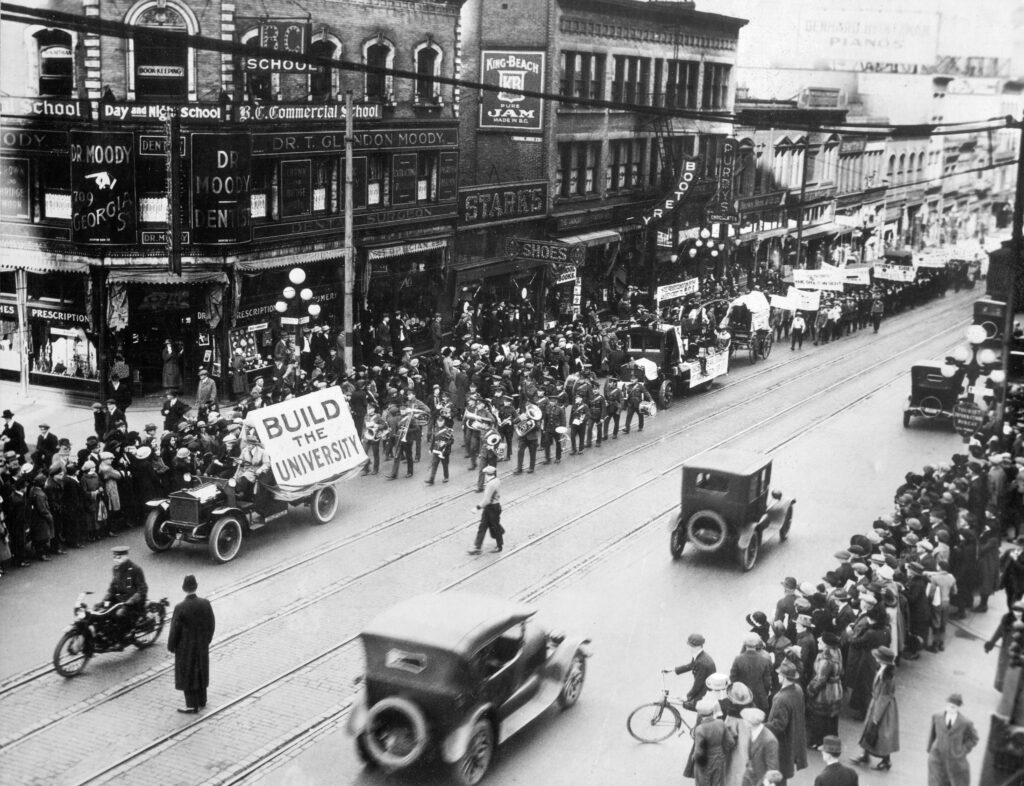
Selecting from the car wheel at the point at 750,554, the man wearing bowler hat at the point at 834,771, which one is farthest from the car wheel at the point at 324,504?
the man wearing bowler hat at the point at 834,771

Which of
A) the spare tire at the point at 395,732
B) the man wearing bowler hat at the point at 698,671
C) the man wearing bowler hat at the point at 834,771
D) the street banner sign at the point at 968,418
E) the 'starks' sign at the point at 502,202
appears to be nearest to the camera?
the man wearing bowler hat at the point at 834,771

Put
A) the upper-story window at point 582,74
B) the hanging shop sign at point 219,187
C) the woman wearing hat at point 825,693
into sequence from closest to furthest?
1. the woman wearing hat at point 825,693
2. the hanging shop sign at point 219,187
3. the upper-story window at point 582,74

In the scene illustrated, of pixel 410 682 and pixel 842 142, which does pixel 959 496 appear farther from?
pixel 842 142

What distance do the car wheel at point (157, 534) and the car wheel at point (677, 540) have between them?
8512 mm

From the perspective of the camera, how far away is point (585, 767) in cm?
1330

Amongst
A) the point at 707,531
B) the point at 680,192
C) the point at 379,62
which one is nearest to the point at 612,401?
the point at 707,531

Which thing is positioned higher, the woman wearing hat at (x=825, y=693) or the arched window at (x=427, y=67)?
the arched window at (x=427, y=67)

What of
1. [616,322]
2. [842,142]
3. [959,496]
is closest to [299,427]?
[959,496]

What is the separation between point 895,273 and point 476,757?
4222 centimetres

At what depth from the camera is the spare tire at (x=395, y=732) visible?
12461 millimetres

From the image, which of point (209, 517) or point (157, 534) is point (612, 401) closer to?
point (209, 517)

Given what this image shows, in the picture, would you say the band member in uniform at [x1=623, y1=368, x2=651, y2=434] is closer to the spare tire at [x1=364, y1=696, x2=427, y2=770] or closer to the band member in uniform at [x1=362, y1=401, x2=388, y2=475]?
the band member in uniform at [x1=362, y1=401, x2=388, y2=475]

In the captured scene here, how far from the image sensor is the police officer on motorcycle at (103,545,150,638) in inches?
602

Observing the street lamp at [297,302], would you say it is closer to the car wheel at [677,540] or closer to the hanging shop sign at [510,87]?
the hanging shop sign at [510,87]
